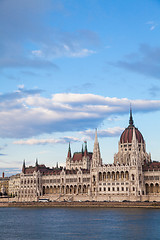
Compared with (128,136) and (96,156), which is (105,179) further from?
(128,136)

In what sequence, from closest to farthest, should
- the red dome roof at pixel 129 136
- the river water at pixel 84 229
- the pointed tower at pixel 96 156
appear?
1. the river water at pixel 84 229
2. the pointed tower at pixel 96 156
3. the red dome roof at pixel 129 136

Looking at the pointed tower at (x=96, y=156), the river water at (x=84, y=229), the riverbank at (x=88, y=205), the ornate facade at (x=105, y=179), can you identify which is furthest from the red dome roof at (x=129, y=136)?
the river water at (x=84, y=229)

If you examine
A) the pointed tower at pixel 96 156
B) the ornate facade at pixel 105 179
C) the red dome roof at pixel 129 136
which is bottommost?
the ornate facade at pixel 105 179

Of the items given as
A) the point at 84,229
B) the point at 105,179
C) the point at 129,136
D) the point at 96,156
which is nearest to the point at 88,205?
the point at 105,179

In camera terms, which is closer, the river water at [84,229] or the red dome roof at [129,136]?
the river water at [84,229]

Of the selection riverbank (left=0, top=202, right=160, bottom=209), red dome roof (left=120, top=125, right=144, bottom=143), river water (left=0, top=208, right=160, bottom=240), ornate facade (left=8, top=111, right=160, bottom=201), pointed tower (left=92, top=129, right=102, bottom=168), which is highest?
red dome roof (left=120, top=125, right=144, bottom=143)

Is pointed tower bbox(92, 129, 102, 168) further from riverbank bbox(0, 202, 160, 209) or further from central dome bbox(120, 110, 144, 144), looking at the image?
riverbank bbox(0, 202, 160, 209)

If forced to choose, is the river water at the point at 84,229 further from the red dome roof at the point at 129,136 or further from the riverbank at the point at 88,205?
the red dome roof at the point at 129,136

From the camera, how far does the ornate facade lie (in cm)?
14362

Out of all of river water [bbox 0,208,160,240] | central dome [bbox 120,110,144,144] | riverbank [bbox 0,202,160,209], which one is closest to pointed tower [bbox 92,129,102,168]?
central dome [bbox 120,110,144,144]

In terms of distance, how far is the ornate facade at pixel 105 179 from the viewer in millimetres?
143625

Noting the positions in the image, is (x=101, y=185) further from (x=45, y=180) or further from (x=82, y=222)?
(x=82, y=222)

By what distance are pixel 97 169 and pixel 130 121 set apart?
3677 centimetres

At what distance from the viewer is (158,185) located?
144500mm
